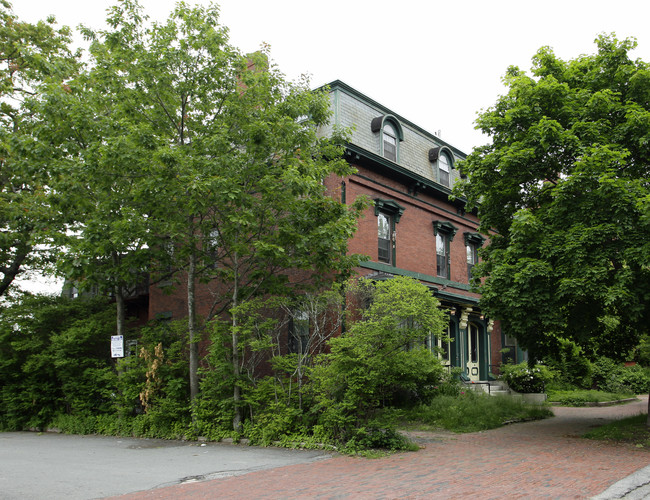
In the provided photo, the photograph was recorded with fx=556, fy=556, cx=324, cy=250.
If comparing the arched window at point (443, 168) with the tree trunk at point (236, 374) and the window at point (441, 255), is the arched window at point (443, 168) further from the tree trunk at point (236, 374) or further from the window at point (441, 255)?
the tree trunk at point (236, 374)

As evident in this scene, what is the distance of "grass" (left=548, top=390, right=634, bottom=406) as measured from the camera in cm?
2114

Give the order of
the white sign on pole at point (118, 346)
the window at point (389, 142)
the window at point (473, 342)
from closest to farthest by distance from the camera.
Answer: the white sign on pole at point (118, 346) → the window at point (389, 142) → the window at point (473, 342)

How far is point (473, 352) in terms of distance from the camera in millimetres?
24344

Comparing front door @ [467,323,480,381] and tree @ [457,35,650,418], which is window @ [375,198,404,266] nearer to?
tree @ [457,35,650,418]

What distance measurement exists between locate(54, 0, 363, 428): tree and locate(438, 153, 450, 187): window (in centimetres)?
899

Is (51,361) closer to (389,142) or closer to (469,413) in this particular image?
(469,413)

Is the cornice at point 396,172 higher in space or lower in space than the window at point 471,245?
higher

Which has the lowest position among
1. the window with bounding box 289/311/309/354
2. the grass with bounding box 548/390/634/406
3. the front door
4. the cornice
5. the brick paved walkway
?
the grass with bounding box 548/390/634/406

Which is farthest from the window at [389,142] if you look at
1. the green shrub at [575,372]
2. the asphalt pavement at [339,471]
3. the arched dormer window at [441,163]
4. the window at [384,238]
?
the green shrub at [575,372]

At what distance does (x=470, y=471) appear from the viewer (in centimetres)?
881

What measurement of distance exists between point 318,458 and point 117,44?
456 inches

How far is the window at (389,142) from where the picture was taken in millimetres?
20688

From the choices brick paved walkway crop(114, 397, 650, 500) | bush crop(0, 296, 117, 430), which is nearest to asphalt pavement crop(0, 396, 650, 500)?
brick paved walkway crop(114, 397, 650, 500)

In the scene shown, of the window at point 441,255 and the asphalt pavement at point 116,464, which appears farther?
the window at point 441,255
